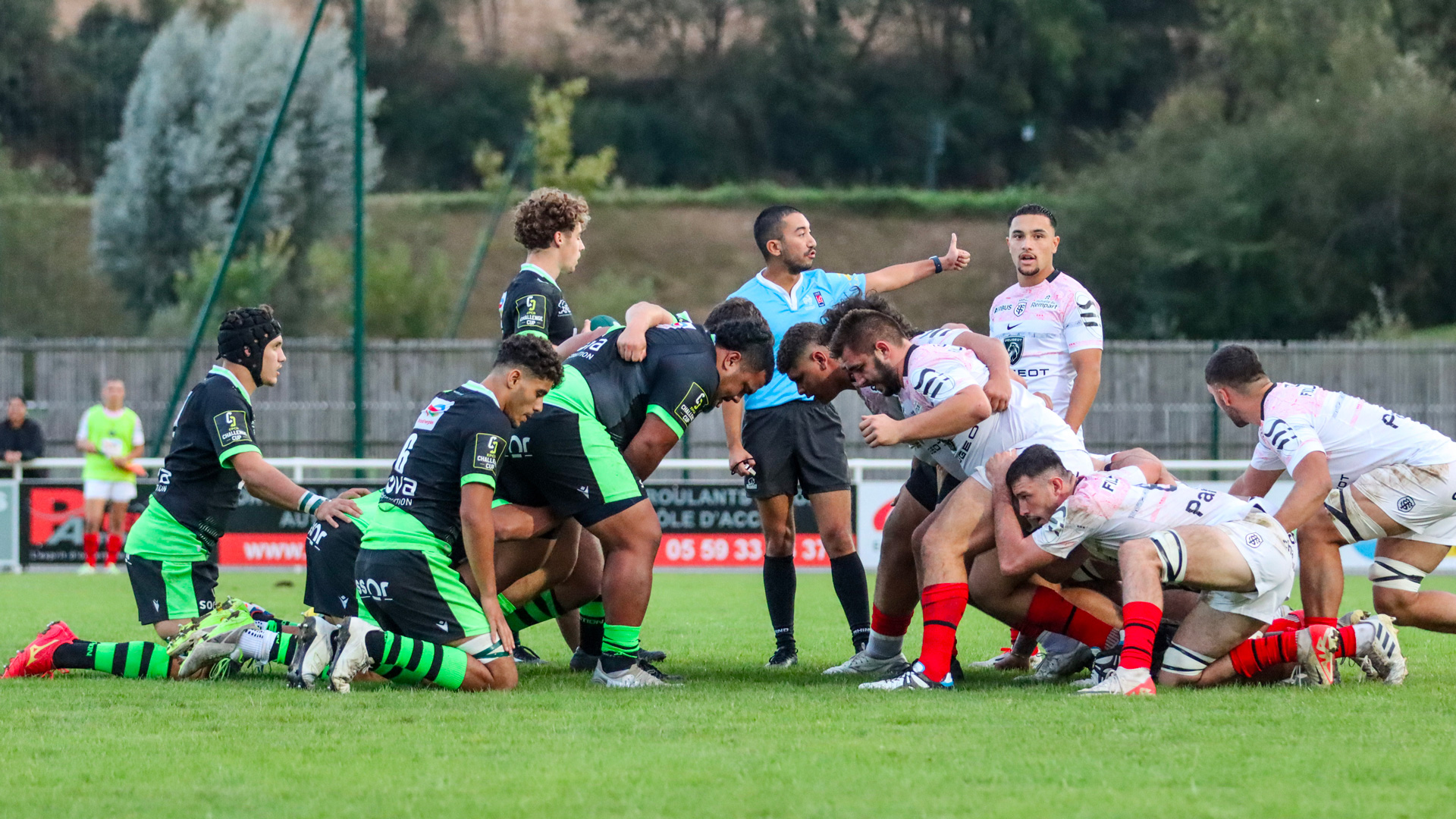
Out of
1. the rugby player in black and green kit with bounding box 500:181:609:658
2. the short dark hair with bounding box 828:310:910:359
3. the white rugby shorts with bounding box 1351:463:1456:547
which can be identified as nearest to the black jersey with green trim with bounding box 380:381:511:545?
the rugby player in black and green kit with bounding box 500:181:609:658

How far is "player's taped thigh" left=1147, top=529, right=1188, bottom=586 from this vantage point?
6.25m

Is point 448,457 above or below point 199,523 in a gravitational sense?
above

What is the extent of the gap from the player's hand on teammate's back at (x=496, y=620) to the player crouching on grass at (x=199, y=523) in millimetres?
906

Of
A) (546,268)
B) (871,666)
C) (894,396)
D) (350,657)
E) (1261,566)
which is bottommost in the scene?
(871,666)

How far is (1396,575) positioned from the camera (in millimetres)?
7191

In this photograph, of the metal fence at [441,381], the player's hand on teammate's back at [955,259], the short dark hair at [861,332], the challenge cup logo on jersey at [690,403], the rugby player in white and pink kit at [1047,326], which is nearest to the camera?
the short dark hair at [861,332]

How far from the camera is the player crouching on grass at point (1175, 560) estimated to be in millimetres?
6246

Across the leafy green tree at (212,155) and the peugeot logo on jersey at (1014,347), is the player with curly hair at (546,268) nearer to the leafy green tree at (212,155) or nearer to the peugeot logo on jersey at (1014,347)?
the peugeot logo on jersey at (1014,347)

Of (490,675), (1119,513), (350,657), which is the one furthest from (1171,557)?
(350,657)

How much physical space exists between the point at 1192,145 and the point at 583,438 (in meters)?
39.6

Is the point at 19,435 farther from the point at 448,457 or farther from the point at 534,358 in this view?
the point at 534,358

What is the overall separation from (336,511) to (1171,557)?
3.48 m

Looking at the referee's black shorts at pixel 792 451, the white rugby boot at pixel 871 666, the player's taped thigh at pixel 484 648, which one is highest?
the referee's black shorts at pixel 792 451

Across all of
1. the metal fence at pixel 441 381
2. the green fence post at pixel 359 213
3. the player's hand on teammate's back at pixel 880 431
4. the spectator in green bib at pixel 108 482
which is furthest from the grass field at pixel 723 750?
the metal fence at pixel 441 381
